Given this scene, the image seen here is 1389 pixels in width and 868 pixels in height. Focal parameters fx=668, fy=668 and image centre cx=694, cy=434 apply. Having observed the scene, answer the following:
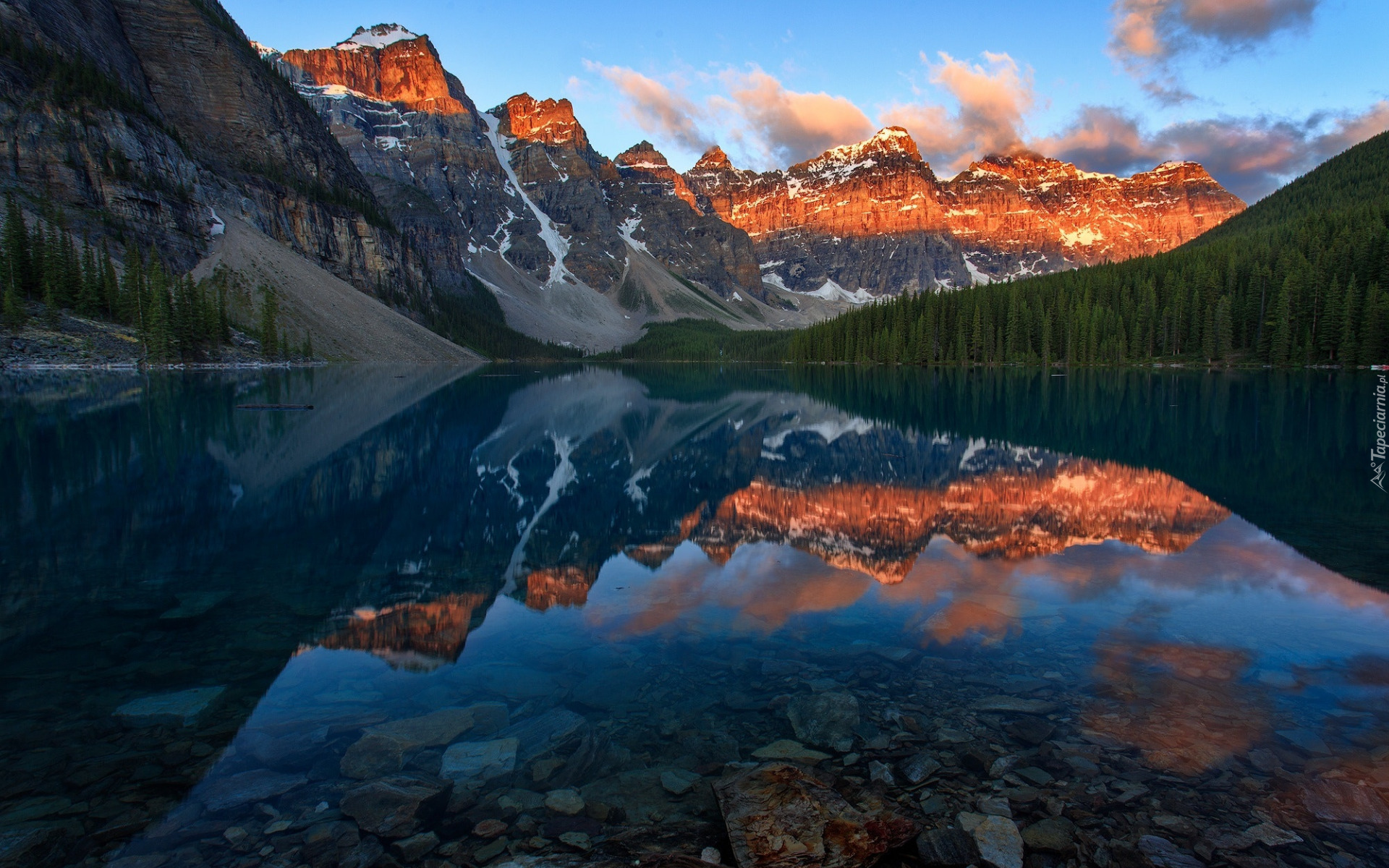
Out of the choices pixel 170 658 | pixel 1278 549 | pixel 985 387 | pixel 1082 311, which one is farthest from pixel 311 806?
pixel 1082 311

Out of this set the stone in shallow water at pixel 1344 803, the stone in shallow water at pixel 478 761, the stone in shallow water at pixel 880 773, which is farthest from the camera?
the stone in shallow water at pixel 478 761

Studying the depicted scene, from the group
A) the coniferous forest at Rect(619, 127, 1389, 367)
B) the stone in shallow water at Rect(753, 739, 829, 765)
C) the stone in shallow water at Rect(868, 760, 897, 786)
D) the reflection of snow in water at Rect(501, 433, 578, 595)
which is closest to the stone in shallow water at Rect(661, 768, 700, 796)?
the stone in shallow water at Rect(753, 739, 829, 765)

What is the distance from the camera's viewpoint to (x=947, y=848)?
4.80 metres

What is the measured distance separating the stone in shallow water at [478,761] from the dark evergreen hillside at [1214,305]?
94.5 metres

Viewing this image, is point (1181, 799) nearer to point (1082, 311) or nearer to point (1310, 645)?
point (1310, 645)

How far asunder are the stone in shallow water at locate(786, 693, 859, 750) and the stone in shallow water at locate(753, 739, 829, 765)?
14cm

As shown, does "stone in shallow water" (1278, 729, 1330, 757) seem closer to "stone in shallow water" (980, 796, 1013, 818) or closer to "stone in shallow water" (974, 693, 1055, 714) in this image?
"stone in shallow water" (974, 693, 1055, 714)

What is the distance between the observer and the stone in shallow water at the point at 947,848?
4.70 metres

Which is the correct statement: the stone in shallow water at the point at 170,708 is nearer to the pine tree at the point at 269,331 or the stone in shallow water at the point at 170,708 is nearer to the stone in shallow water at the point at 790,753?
the stone in shallow water at the point at 790,753

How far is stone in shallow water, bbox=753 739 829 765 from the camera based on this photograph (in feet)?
19.6

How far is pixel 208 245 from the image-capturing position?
327ft

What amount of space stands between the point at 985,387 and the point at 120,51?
143403 millimetres

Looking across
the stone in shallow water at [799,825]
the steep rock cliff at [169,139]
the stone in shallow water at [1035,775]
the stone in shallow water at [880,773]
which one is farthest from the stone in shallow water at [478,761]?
the steep rock cliff at [169,139]

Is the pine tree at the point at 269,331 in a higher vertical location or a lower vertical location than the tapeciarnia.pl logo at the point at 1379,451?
higher
